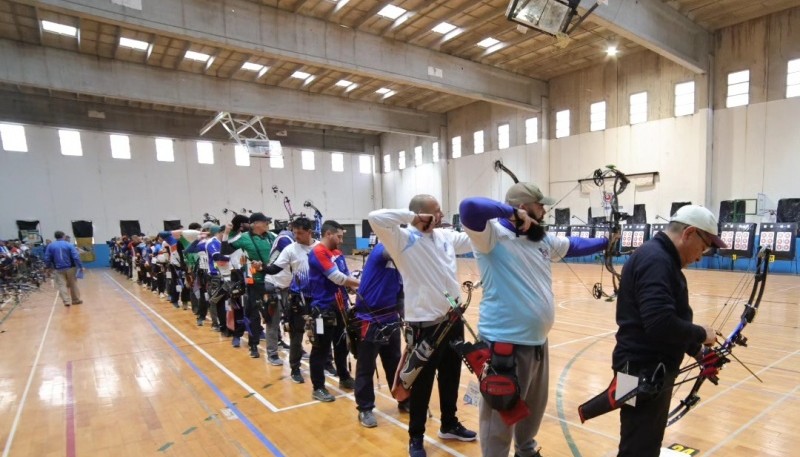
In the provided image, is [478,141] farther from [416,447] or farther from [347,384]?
[416,447]

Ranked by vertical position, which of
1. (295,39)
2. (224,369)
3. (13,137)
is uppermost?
(295,39)

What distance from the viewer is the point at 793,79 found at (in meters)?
11.3

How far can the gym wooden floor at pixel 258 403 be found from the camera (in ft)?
9.54

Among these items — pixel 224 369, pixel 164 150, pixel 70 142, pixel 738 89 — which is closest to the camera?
pixel 224 369

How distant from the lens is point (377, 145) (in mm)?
26547

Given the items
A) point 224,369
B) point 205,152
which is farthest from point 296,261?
point 205,152

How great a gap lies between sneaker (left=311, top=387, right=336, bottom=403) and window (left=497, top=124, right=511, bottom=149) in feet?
54.1

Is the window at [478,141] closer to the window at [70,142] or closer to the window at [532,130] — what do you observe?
the window at [532,130]

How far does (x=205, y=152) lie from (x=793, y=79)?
23.0 m

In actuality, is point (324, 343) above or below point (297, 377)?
above

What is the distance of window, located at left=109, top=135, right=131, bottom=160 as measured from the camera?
19.7 m

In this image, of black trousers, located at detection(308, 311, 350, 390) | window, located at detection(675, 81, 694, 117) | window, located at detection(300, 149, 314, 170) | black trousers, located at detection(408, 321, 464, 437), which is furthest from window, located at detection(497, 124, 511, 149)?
black trousers, located at detection(408, 321, 464, 437)

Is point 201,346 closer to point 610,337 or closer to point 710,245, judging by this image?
point 610,337

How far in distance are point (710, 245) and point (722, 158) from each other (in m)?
14.0
